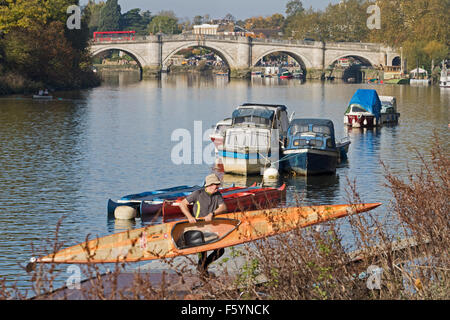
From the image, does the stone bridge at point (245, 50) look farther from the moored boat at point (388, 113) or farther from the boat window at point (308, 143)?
the boat window at point (308, 143)

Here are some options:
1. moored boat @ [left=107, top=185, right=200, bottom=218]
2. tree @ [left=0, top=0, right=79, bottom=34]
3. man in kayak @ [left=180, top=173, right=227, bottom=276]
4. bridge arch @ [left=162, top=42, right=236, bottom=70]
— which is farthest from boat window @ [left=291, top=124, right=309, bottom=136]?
bridge arch @ [left=162, top=42, right=236, bottom=70]

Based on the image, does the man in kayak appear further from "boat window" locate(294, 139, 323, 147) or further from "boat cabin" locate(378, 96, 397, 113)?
"boat cabin" locate(378, 96, 397, 113)

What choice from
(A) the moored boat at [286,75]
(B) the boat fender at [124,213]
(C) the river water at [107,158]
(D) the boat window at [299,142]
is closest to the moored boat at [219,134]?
(C) the river water at [107,158]

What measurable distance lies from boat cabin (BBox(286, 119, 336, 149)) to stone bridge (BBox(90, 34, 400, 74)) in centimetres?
9452

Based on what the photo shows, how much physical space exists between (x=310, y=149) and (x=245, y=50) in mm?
99832

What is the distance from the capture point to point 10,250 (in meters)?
18.5

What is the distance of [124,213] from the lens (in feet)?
72.1

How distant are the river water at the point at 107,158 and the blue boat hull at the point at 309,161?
20.6 inches

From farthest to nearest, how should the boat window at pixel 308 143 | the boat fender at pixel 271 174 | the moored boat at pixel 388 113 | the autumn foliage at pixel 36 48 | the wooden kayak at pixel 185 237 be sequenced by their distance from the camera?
the autumn foliage at pixel 36 48, the moored boat at pixel 388 113, the boat window at pixel 308 143, the boat fender at pixel 271 174, the wooden kayak at pixel 185 237

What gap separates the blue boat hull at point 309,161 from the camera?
2972cm

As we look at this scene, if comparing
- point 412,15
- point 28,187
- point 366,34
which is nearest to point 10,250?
point 28,187

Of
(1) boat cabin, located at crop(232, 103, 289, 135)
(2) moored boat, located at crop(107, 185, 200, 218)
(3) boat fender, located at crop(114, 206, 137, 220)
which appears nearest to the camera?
(3) boat fender, located at crop(114, 206, 137, 220)

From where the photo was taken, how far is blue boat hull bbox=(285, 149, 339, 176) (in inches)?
1170

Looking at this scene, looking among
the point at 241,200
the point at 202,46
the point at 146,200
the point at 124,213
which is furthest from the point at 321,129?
the point at 202,46
